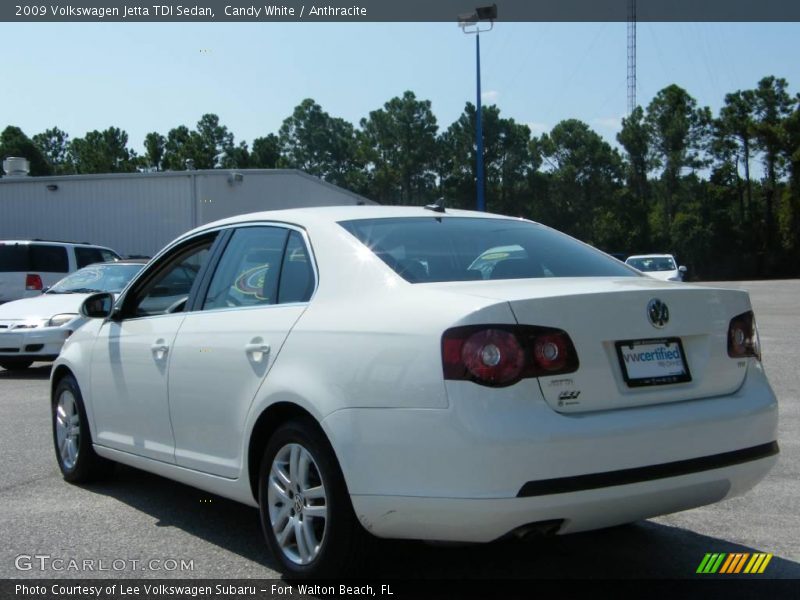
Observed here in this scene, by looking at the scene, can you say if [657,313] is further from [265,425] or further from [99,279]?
[99,279]

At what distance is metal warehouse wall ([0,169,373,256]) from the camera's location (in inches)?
1048

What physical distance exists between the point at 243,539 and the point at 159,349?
3.55 feet

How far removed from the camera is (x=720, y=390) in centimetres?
379

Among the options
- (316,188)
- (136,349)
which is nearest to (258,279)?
(136,349)

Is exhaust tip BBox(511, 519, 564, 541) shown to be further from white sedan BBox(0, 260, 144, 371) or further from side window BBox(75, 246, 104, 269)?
side window BBox(75, 246, 104, 269)

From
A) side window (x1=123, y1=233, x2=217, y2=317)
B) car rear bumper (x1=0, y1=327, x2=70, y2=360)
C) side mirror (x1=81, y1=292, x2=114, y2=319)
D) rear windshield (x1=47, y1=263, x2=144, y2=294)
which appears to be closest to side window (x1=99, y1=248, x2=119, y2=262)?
rear windshield (x1=47, y1=263, x2=144, y2=294)

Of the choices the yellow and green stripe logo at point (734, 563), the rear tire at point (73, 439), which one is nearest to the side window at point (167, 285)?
the rear tire at point (73, 439)

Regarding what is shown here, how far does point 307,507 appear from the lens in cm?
382

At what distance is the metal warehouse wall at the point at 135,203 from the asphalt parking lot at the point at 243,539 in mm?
20943

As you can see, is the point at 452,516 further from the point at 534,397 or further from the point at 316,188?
the point at 316,188

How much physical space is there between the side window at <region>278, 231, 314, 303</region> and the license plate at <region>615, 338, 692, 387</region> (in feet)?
4.62

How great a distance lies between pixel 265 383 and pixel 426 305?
90cm

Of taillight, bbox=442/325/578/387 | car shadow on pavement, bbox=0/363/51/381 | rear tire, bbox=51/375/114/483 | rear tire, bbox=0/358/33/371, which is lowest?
car shadow on pavement, bbox=0/363/51/381

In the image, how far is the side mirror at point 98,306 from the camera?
18.4ft
